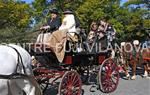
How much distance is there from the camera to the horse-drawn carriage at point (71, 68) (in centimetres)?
821

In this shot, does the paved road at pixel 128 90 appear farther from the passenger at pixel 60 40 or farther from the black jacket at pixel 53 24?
the black jacket at pixel 53 24

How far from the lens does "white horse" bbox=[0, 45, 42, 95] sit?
5.49m

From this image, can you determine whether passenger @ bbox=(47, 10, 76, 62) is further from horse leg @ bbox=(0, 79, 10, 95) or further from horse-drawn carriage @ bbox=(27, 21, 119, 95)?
horse leg @ bbox=(0, 79, 10, 95)

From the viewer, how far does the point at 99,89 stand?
979 cm

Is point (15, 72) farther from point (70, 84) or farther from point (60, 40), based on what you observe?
point (60, 40)

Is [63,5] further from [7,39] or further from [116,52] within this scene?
[7,39]

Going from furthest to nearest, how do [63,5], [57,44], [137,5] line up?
[137,5], [63,5], [57,44]

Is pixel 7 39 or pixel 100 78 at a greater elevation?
pixel 7 39

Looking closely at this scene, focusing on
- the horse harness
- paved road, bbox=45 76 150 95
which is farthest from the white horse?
paved road, bbox=45 76 150 95

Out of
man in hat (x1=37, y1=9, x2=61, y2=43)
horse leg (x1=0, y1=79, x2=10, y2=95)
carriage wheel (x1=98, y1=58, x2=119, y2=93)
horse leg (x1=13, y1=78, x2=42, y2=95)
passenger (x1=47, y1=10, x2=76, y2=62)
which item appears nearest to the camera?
horse leg (x1=0, y1=79, x2=10, y2=95)

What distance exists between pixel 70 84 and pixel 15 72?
8.94 feet

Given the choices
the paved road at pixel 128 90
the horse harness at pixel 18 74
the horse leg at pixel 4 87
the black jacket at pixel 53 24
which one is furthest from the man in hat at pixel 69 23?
the horse leg at pixel 4 87

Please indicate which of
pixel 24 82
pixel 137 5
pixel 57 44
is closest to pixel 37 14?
pixel 137 5

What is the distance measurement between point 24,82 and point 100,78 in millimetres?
4109
